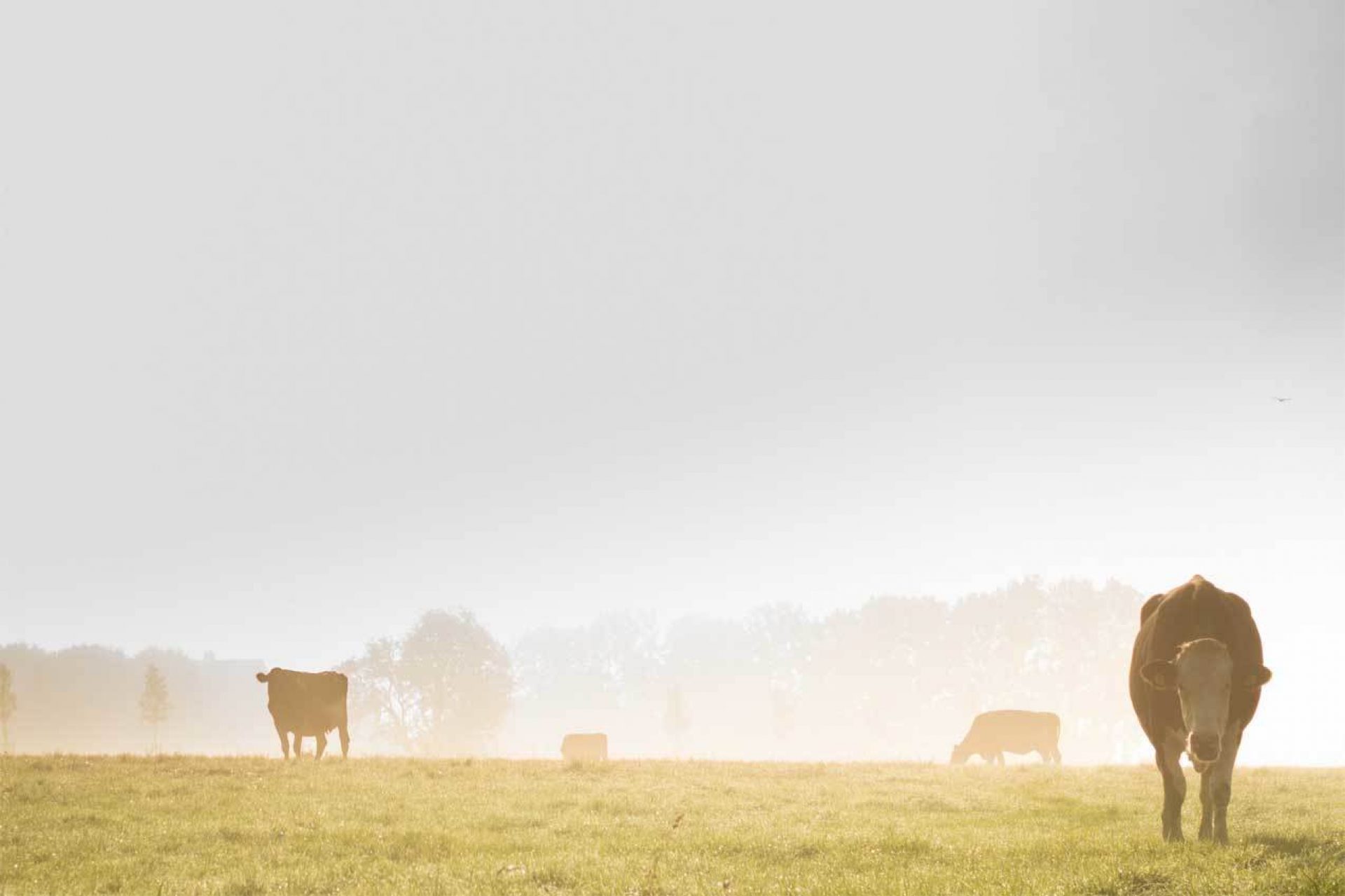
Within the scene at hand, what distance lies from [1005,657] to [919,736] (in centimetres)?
1286

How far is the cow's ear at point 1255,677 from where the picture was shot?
1246 cm

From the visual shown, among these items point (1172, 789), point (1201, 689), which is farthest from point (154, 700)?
point (1201, 689)

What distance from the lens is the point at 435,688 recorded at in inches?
3556

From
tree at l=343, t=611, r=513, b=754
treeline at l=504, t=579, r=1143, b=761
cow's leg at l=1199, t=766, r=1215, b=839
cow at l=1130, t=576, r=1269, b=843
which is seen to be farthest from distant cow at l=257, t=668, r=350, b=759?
treeline at l=504, t=579, r=1143, b=761

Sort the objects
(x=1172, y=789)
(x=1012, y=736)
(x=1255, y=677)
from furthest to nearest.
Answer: (x=1012, y=736)
(x=1172, y=789)
(x=1255, y=677)

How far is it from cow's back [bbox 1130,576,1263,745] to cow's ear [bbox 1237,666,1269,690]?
0.10 metres

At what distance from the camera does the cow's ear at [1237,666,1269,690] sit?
1246 centimetres

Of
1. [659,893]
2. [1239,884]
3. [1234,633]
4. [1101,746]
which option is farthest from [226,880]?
[1101,746]

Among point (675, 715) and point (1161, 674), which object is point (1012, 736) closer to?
point (1161, 674)

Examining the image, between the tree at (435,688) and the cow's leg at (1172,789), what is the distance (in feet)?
276

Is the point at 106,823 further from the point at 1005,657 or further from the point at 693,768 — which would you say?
the point at 1005,657

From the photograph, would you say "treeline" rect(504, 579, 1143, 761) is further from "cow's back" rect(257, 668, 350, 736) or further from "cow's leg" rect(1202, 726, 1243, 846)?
"cow's leg" rect(1202, 726, 1243, 846)

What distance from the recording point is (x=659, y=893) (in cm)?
1007

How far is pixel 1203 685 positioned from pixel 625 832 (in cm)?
884
